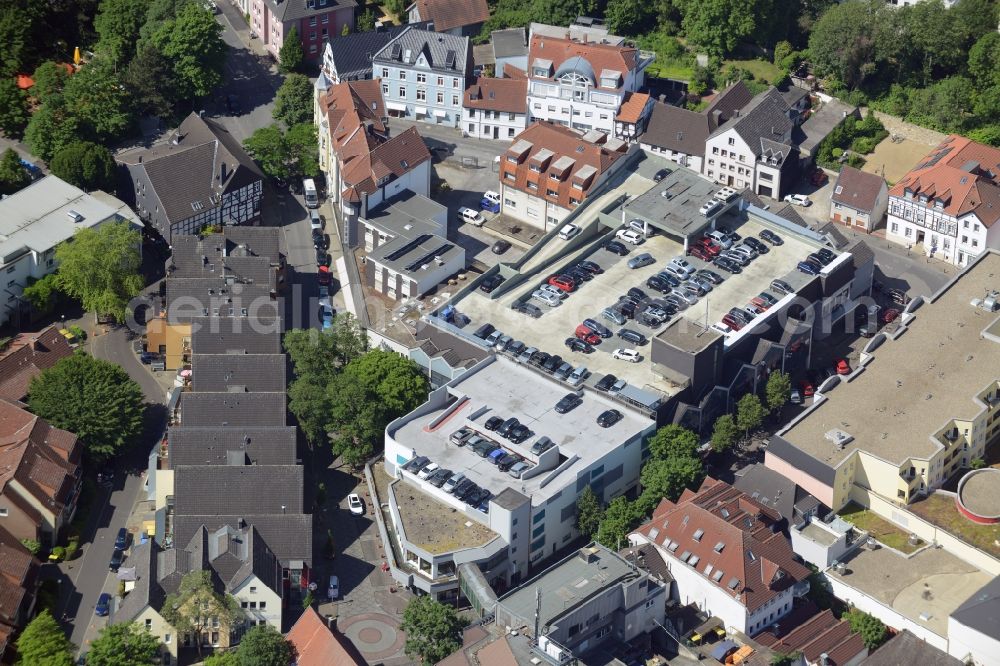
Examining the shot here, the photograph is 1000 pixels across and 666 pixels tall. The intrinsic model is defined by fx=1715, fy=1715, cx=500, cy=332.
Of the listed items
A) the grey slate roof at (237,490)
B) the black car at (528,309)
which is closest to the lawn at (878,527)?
the black car at (528,309)

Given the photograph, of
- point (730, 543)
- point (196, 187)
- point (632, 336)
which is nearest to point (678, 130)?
point (632, 336)

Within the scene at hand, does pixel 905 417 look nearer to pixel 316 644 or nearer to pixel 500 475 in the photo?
pixel 500 475

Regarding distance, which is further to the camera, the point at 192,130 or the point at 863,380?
the point at 192,130

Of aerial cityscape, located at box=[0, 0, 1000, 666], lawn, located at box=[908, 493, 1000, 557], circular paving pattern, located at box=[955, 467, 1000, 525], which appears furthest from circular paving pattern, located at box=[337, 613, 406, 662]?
circular paving pattern, located at box=[955, 467, 1000, 525]

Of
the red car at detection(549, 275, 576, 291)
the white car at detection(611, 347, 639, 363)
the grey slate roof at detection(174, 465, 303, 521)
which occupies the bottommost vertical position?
the grey slate roof at detection(174, 465, 303, 521)

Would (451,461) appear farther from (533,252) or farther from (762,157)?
(762,157)

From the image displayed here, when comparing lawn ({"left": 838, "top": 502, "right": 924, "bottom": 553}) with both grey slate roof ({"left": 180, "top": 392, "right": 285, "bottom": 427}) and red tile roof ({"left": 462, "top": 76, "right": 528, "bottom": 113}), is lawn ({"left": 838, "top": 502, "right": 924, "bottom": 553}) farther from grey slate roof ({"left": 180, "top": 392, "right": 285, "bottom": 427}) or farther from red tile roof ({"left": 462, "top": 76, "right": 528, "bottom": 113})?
red tile roof ({"left": 462, "top": 76, "right": 528, "bottom": 113})

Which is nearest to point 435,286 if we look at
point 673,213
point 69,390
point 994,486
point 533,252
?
point 533,252
